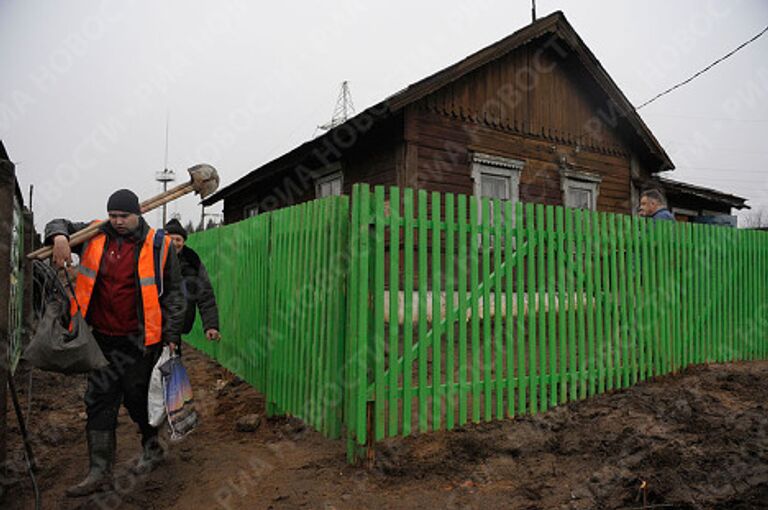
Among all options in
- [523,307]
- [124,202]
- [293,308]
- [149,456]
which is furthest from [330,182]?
[149,456]

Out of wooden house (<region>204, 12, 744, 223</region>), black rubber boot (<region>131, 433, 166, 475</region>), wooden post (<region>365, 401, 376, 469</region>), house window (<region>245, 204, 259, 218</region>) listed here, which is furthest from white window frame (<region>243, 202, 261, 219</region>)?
wooden post (<region>365, 401, 376, 469</region>)

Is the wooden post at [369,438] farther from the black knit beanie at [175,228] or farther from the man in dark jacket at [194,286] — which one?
Result: the black knit beanie at [175,228]

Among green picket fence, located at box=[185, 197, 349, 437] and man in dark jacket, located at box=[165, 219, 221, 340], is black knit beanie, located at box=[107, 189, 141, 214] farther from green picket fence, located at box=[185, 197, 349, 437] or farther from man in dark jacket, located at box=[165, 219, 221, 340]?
green picket fence, located at box=[185, 197, 349, 437]

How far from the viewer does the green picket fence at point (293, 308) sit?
3.25 meters

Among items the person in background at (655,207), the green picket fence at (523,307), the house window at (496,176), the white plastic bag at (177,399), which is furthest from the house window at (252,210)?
the white plastic bag at (177,399)

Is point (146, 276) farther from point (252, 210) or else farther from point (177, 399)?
point (252, 210)

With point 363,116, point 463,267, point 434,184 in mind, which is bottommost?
point 463,267

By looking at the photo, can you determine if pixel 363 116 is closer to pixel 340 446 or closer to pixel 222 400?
pixel 222 400

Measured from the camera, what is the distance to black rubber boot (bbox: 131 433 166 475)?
10.5ft

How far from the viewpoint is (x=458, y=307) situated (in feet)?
11.9

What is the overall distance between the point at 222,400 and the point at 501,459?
3004 mm

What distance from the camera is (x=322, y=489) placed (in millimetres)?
2932

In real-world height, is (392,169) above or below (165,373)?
above

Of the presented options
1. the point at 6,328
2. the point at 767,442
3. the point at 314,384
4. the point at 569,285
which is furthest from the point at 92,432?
the point at 767,442
